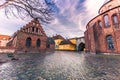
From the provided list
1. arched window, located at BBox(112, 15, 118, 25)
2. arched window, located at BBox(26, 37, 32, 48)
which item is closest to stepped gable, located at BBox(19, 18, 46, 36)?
arched window, located at BBox(26, 37, 32, 48)

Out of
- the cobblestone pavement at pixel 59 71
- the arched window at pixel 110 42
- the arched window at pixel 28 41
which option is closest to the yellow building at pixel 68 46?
the arched window at pixel 28 41

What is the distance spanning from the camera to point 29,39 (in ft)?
80.6

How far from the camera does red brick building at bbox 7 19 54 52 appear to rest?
2209 centimetres

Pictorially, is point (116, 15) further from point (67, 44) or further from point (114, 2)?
point (67, 44)

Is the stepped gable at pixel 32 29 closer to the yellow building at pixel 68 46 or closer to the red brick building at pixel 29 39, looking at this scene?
the red brick building at pixel 29 39

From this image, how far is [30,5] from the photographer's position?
22.8ft

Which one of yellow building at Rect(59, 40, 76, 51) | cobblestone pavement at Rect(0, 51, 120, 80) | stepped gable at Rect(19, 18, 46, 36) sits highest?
stepped gable at Rect(19, 18, 46, 36)

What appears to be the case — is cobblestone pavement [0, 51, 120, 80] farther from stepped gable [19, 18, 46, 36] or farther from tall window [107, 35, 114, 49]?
stepped gable [19, 18, 46, 36]

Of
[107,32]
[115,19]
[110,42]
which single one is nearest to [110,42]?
[110,42]

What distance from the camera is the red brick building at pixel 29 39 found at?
72.5ft

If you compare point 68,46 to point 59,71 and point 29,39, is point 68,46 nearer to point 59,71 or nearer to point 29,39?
point 29,39

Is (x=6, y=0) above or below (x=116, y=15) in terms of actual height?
below

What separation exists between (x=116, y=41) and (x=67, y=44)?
2759 cm

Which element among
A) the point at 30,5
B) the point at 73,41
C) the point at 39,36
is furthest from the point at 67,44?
the point at 30,5
